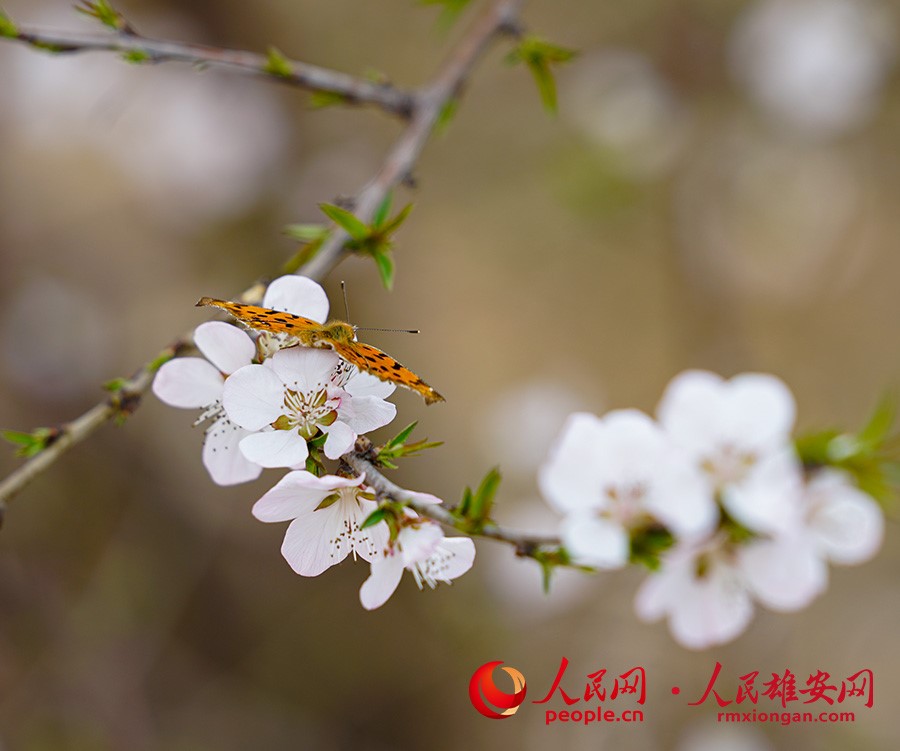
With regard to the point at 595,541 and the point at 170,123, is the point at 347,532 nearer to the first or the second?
the point at 595,541

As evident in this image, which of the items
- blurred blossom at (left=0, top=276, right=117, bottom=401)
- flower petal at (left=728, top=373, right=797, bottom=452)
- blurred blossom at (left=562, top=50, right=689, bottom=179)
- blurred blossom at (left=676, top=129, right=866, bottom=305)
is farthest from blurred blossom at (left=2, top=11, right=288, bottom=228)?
flower petal at (left=728, top=373, right=797, bottom=452)

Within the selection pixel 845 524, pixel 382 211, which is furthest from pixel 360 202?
pixel 845 524

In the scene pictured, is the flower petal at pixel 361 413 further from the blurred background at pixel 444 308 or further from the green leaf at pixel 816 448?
the blurred background at pixel 444 308

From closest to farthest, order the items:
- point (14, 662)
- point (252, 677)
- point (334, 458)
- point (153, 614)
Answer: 1. point (334, 458)
2. point (14, 662)
3. point (153, 614)
4. point (252, 677)

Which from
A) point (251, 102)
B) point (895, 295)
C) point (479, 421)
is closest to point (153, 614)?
point (479, 421)

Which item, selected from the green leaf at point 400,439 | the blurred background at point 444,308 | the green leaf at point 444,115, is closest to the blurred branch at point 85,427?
the green leaf at point 400,439

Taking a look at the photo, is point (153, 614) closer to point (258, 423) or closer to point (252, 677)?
point (252, 677)

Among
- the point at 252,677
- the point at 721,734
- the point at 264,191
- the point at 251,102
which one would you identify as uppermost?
the point at 251,102
